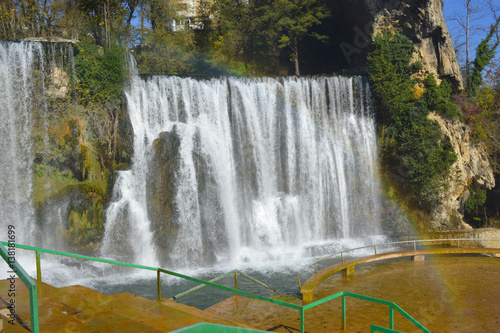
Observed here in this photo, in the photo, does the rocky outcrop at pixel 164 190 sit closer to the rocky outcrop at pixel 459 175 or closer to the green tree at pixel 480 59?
the rocky outcrop at pixel 459 175

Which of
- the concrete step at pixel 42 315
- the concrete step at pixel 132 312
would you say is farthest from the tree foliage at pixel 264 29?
the concrete step at pixel 42 315

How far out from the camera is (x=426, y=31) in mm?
26453

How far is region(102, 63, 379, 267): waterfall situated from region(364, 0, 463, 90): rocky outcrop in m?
4.37

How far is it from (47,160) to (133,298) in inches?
473

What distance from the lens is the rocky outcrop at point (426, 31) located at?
2623 cm

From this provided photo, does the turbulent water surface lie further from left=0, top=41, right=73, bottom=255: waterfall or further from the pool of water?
the pool of water

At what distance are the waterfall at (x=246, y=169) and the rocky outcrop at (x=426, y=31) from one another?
4.37 m

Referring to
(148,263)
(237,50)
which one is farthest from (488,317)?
(237,50)

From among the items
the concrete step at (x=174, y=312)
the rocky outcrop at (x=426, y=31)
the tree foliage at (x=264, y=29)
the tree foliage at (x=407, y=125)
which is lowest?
the concrete step at (x=174, y=312)

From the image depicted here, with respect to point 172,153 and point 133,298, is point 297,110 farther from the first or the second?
point 133,298

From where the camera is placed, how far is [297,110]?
2388 cm

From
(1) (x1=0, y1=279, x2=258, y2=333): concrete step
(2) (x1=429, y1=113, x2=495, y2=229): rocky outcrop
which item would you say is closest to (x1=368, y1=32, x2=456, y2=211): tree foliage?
(2) (x1=429, y1=113, x2=495, y2=229): rocky outcrop

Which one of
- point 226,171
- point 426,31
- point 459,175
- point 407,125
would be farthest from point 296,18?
point 226,171

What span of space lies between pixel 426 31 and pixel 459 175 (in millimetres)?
9109
